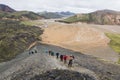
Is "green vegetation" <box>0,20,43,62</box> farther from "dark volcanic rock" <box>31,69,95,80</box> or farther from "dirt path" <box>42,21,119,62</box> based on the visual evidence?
"dark volcanic rock" <box>31,69,95,80</box>

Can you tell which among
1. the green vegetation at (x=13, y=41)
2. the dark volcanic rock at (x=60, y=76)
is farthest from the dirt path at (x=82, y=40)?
the dark volcanic rock at (x=60, y=76)

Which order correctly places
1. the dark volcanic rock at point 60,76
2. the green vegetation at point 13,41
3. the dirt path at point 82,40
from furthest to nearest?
the dirt path at point 82,40 → the green vegetation at point 13,41 → the dark volcanic rock at point 60,76

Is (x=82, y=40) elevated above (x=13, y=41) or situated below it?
below

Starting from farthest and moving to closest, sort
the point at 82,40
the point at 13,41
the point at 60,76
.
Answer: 1. the point at 82,40
2. the point at 13,41
3. the point at 60,76

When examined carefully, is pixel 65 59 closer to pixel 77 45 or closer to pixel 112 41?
pixel 77 45

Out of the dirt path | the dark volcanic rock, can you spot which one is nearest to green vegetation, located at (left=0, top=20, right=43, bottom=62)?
the dirt path

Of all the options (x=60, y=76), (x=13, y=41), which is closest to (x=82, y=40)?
(x=13, y=41)

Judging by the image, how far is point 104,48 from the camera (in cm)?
11562

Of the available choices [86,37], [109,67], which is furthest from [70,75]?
[86,37]

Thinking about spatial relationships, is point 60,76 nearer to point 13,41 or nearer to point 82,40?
point 13,41

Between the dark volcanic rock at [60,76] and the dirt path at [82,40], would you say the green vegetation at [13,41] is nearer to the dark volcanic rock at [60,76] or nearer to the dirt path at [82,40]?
the dirt path at [82,40]

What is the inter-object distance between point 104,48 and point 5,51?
3263 centimetres

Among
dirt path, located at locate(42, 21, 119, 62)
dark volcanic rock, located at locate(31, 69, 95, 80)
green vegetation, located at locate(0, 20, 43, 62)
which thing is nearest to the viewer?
dark volcanic rock, located at locate(31, 69, 95, 80)

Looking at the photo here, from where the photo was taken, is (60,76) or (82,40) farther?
(82,40)
